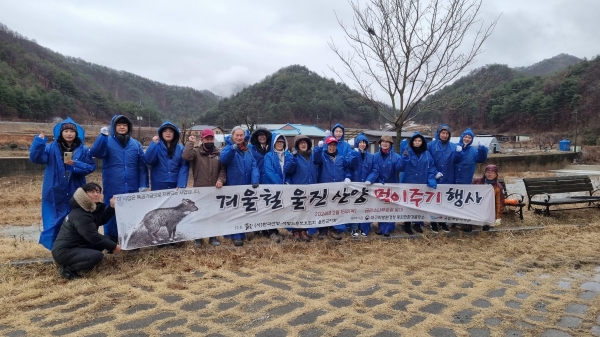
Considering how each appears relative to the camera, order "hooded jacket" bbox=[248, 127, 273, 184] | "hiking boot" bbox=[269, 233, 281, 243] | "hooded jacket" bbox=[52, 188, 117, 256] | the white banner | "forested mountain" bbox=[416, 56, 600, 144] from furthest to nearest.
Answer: "forested mountain" bbox=[416, 56, 600, 144] < "hooded jacket" bbox=[248, 127, 273, 184] < "hiking boot" bbox=[269, 233, 281, 243] < the white banner < "hooded jacket" bbox=[52, 188, 117, 256]

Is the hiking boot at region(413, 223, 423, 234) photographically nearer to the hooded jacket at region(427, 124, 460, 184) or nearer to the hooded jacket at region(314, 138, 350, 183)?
the hooded jacket at region(427, 124, 460, 184)

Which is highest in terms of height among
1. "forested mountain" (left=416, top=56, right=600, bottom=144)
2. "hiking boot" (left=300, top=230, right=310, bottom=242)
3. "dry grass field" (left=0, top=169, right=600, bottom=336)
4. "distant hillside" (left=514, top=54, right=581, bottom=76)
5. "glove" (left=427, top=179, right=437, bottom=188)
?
"distant hillside" (left=514, top=54, right=581, bottom=76)

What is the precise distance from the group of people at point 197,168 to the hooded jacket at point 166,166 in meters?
0.01

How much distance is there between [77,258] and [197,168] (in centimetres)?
177

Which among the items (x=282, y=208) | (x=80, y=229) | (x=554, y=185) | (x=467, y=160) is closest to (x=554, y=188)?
(x=554, y=185)

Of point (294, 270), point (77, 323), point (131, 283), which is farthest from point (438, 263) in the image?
point (77, 323)

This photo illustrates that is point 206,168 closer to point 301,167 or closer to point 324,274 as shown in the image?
point 301,167

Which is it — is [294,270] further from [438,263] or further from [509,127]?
[509,127]

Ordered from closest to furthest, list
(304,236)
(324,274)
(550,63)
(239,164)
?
(324,274)
(239,164)
(304,236)
(550,63)

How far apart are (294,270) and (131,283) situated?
1.77m

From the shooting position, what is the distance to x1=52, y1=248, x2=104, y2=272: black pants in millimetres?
3865

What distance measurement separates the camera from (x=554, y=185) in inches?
305

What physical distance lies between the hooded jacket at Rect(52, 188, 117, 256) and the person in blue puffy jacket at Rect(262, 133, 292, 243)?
2.24 metres

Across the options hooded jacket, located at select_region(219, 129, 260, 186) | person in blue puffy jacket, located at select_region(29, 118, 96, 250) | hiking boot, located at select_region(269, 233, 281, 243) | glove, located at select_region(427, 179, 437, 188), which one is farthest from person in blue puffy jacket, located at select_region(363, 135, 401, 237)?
person in blue puffy jacket, located at select_region(29, 118, 96, 250)
